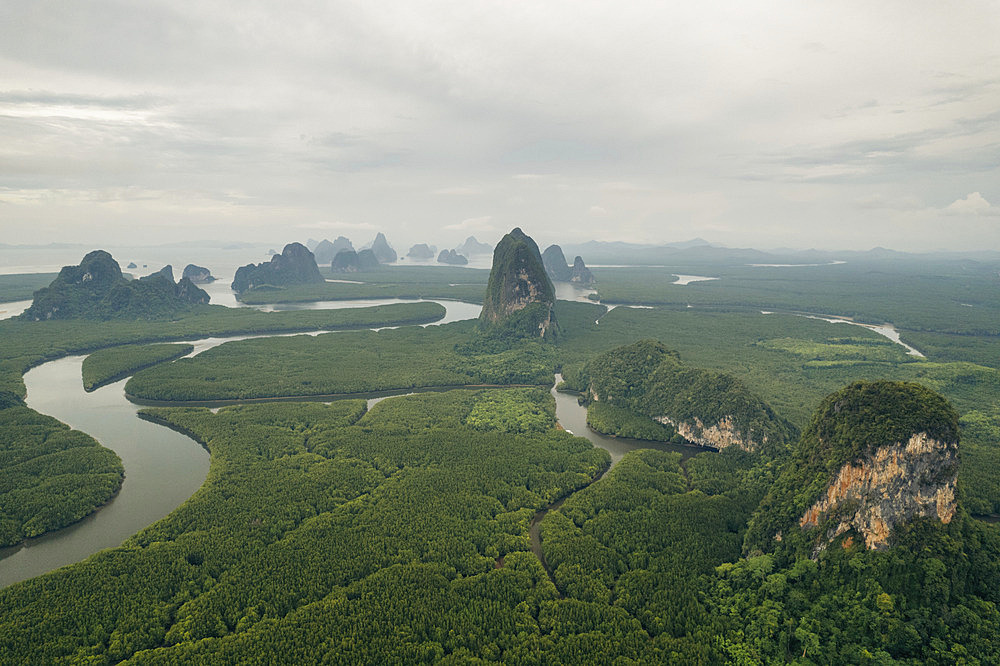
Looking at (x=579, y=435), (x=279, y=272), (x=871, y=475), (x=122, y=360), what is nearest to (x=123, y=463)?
(x=122, y=360)

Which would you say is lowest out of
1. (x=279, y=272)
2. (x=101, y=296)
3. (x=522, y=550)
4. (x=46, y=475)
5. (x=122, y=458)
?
(x=522, y=550)

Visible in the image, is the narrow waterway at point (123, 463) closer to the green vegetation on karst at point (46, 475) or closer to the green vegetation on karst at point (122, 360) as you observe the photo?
the green vegetation on karst at point (46, 475)

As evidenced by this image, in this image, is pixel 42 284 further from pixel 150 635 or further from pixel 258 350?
pixel 150 635

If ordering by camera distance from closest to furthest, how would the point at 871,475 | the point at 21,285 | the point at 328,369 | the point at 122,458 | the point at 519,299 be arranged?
the point at 871,475 → the point at 122,458 → the point at 328,369 → the point at 519,299 → the point at 21,285

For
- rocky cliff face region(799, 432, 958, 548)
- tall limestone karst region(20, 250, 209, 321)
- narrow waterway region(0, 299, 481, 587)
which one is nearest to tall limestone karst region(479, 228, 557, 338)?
narrow waterway region(0, 299, 481, 587)

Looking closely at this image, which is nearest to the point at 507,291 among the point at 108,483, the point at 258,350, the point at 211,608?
the point at 258,350

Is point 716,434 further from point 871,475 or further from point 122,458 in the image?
point 122,458

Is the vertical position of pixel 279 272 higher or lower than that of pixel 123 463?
higher
